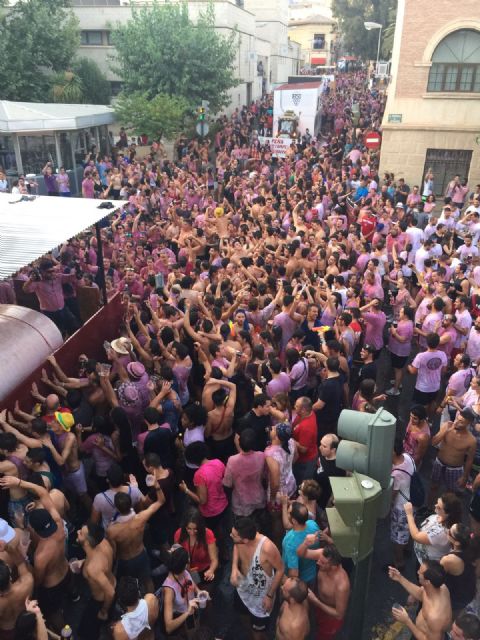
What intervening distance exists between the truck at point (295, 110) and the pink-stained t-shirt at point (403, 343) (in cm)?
1803

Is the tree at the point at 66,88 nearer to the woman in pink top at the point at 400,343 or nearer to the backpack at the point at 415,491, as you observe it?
the woman in pink top at the point at 400,343

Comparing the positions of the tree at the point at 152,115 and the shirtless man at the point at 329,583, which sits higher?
the tree at the point at 152,115

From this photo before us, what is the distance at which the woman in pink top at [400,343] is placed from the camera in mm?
7816

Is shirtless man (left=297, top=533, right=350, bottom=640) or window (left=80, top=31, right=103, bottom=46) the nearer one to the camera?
shirtless man (left=297, top=533, right=350, bottom=640)

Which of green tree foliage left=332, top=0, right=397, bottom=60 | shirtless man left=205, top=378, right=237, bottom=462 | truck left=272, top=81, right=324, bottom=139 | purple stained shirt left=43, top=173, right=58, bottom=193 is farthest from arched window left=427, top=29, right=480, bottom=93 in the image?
green tree foliage left=332, top=0, right=397, bottom=60

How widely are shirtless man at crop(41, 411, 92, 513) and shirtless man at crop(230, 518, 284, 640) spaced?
6.62 ft

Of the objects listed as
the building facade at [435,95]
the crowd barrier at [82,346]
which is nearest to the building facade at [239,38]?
the building facade at [435,95]

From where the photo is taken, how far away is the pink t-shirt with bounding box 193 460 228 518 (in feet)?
16.3

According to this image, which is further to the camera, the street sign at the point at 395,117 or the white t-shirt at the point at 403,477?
the street sign at the point at 395,117

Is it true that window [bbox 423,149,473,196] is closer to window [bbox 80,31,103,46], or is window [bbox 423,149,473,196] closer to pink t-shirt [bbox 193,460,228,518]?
pink t-shirt [bbox 193,460,228,518]

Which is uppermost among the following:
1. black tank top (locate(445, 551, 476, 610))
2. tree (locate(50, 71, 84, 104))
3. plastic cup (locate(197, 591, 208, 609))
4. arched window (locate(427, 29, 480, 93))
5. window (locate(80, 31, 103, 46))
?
window (locate(80, 31, 103, 46))

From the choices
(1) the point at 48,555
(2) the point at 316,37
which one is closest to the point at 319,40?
(2) the point at 316,37

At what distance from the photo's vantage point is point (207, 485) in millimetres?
4988

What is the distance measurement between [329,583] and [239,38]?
121 ft
